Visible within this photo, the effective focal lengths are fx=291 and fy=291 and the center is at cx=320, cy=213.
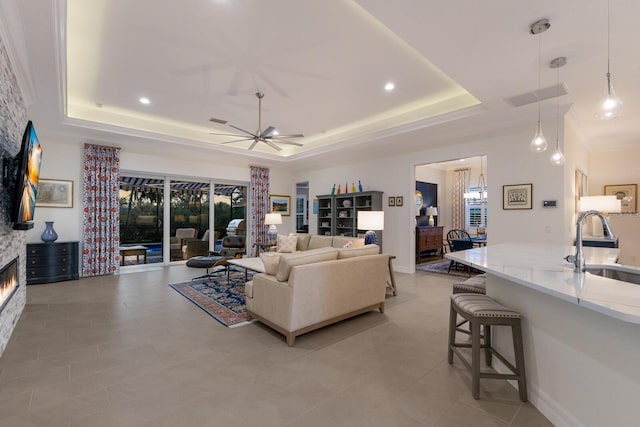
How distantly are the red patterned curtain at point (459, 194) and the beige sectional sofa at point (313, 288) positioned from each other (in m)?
6.79

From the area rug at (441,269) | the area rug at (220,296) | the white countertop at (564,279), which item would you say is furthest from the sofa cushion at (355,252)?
the area rug at (441,269)

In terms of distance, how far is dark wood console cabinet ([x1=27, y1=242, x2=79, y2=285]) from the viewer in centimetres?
514

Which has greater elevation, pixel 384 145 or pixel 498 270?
pixel 384 145

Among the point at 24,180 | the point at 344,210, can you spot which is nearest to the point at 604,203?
the point at 344,210

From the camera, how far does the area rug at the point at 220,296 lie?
3613 mm

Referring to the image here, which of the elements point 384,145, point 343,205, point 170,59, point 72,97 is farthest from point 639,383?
point 72,97

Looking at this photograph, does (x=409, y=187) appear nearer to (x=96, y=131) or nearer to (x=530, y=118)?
(x=530, y=118)

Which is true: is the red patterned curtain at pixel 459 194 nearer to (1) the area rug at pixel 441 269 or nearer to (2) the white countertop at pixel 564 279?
(1) the area rug at pixel 441 269

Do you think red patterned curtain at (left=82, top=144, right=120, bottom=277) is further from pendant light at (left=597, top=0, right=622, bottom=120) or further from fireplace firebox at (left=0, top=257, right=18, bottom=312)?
pendant light at (left=597, top=0, right=622, bottom=120)

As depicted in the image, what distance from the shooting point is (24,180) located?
2.66m

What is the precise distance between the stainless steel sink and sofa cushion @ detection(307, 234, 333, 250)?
3.97m

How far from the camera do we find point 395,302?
14.0ft

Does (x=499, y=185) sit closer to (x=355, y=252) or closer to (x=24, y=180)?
(x=355, y=252)

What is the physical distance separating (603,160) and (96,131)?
10374 mm
